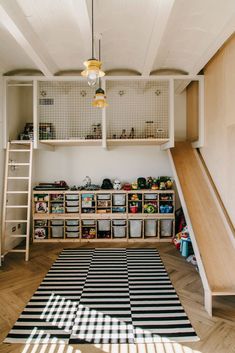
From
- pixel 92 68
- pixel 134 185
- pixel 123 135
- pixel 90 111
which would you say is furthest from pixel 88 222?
pixel 92 68

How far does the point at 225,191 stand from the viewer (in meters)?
3.42

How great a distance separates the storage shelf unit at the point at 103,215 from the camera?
475 centimetres

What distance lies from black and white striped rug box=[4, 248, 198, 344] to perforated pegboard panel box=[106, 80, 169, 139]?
8.11 ft

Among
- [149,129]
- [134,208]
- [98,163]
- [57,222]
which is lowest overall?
[57,222]

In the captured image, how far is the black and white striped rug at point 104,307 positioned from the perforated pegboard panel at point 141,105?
2.47 metres

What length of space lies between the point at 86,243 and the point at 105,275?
1.46 metres

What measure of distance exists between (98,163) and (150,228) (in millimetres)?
1720

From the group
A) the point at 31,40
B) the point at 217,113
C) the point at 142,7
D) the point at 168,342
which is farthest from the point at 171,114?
the point at 168,342

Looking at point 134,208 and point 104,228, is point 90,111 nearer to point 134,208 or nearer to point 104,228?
point 134,208

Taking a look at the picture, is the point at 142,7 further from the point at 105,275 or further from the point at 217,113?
the point at 105,275

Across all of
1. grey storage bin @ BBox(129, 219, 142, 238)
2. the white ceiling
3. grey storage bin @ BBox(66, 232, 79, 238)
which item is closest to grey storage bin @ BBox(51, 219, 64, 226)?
grey storage bin @ BBox(66, 232, 79, 238)

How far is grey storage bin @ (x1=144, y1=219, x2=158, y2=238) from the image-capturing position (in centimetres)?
479

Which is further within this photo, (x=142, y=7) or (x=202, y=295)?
(x=202, y=295)

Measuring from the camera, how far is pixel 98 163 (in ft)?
17.2
